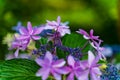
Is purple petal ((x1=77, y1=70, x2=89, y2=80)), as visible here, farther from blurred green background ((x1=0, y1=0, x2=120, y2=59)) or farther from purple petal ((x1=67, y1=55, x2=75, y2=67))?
blurred green background ((x1=0, y1=0, x2=120, y2=59))

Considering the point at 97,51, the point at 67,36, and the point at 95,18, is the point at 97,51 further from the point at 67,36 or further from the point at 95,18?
the point at 95,18

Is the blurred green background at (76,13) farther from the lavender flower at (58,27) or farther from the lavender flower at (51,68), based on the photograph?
the lavender flower at (51,68)

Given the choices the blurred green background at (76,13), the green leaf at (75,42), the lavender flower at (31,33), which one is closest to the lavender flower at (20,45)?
the lavender flower at (31,33)

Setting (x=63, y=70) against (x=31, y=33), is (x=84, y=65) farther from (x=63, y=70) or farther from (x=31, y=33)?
(x=31, y=33)

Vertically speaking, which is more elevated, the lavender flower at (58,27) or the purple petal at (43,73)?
the lavender flower at (58,27)

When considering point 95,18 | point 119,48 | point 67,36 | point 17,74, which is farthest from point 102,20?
point 17,74

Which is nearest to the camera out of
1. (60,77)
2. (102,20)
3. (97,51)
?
(60,77)

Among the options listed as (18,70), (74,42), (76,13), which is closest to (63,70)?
(18,70)

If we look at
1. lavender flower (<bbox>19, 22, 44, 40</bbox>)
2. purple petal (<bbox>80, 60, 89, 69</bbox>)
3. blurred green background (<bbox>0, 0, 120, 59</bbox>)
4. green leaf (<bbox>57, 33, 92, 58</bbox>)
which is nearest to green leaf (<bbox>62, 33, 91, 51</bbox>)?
green leaf (<bbox>57, 33, 92, 58</bbox>)
